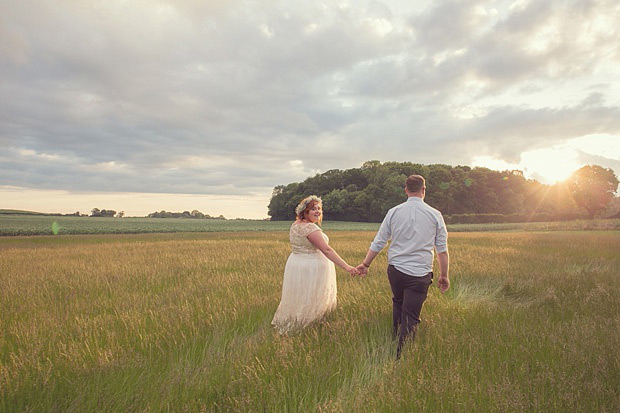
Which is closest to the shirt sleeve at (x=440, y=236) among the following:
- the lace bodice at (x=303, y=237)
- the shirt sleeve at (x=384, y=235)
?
the shirt sleeve at (x=384, y=235)

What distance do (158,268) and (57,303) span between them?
4698 millimetres

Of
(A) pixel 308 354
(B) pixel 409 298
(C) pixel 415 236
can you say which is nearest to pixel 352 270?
(B) pixel 409 298

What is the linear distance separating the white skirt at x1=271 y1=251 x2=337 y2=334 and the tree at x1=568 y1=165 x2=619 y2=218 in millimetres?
91397

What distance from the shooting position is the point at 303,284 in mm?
5516

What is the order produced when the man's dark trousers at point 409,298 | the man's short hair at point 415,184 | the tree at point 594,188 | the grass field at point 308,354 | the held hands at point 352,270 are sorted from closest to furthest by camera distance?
the grass field at point 308,354 → the man's dark trousers at point 409,298 → the man's short hair at point 415,184 → the held hands at point 352,270 → the tree at point 594,188

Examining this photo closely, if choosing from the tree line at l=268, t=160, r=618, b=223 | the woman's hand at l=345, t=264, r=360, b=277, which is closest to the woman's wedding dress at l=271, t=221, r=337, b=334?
the woman's hand at l=345, t=264, r=360, b=277

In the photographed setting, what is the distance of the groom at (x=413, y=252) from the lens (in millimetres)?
4680

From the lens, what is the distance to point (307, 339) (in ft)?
15.6

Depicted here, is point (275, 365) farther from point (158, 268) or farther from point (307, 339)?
point (158, 268)

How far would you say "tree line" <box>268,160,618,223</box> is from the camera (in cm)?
7512

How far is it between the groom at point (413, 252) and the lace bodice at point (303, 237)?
41.4 inches

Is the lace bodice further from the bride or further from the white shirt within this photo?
the white shirt

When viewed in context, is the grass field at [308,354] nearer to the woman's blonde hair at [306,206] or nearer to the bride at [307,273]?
the bride at [307,273]

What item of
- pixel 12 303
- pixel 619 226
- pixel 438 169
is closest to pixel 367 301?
pixel 12 303
